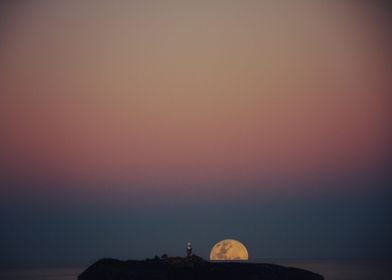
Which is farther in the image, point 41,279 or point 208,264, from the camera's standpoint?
point 41,279

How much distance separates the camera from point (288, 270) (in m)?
101

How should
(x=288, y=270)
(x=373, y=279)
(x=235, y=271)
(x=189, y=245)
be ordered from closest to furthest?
(x=189, y=245), (x=235, y=271), (x=288, y=270), (x=373, y=279)

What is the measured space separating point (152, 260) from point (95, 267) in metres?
9.16

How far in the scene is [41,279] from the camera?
18638 cm

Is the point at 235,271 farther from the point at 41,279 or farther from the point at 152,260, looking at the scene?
the point at 41,279

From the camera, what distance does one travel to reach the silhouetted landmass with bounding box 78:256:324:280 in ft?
293

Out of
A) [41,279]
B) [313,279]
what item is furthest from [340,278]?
[41,279]

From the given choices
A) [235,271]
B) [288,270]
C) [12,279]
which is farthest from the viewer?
[12,279]

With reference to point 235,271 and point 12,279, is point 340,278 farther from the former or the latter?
point 12,279

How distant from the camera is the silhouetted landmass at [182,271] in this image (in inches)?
3511

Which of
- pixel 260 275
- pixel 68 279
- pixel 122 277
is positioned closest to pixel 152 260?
pixel 122 277

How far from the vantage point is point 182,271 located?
3506 inches

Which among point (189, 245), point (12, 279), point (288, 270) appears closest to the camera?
point (189, 245)

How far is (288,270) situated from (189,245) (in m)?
21.4
